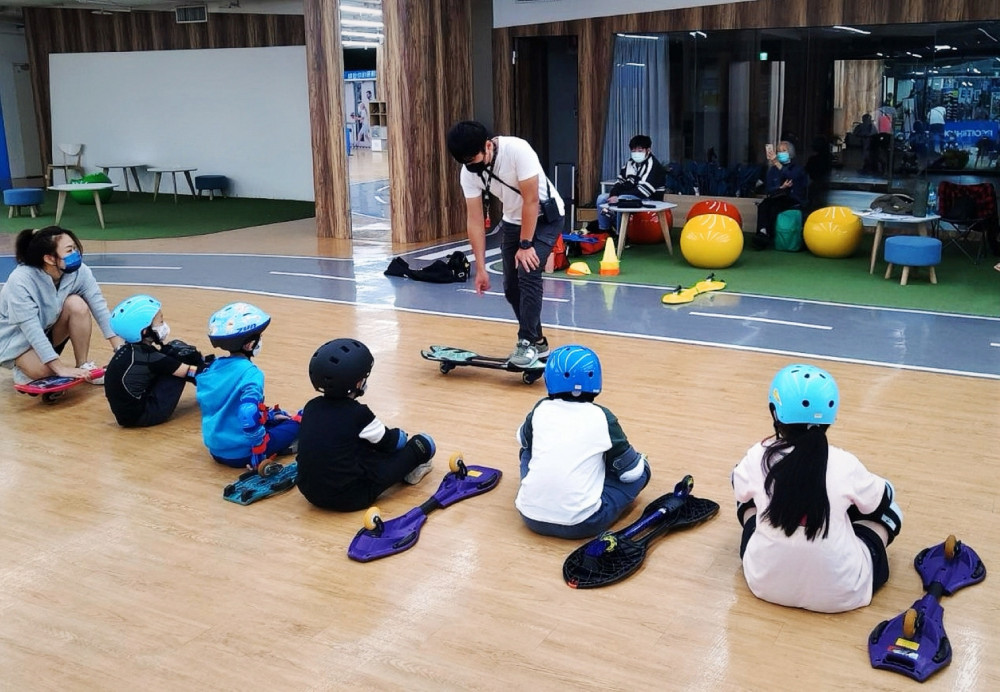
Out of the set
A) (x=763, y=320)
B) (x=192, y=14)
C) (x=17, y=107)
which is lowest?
(x=763, y=320)

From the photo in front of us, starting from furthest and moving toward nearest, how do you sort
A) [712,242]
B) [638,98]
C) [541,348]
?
[638,98]
[712,242]
[541,348]

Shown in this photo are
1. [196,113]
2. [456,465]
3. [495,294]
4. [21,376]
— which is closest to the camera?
[456,465]

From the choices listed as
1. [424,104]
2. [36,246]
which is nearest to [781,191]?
[424,104]

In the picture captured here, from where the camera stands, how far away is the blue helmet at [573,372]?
378cm

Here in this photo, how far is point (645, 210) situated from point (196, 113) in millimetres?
10542

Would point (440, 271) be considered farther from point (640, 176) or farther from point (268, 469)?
point (268, 469)

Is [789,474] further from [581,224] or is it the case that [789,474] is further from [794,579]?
[581,224]

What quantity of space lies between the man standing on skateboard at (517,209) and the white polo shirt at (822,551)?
2.72 meters

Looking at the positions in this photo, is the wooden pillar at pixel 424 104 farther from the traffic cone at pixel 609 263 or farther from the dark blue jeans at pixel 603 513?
the dark blue jeans at pixel 603 513

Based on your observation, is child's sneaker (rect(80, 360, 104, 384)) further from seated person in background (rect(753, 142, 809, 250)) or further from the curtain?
the curtain

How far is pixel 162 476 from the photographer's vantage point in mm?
4699

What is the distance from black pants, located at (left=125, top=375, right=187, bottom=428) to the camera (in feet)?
17.6

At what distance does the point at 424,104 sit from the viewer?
11.4 m

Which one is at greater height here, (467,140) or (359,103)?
(359,103)
